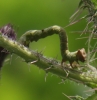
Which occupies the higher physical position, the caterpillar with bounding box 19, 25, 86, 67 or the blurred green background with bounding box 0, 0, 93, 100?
the blurred green background with bounding box 0, 0, 93, 100

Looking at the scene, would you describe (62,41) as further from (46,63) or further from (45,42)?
(45,42)

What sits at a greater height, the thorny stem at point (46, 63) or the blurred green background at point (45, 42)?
the blurred green background at point (45, 42)

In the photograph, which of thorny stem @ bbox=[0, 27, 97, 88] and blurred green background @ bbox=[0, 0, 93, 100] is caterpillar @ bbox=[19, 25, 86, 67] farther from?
blurred green background @ bbox=[0, 0, 93, 100]

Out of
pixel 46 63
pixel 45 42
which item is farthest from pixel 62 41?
pixel 45 42

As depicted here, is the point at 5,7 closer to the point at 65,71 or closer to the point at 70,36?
the point at 70,36

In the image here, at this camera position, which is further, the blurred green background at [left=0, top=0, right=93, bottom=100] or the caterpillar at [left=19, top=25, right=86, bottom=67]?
the blurred green background at [left=0, top=0, right=93, bottom=100]

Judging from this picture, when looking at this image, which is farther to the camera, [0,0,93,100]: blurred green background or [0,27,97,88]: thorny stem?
[0,0,93,100]: blurred green background

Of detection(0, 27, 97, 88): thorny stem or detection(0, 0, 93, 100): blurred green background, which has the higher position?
detection(0, 0, 93, 100): blurred green background

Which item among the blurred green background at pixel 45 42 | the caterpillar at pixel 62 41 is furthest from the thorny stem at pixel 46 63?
the blurred green background at pixel 45 42

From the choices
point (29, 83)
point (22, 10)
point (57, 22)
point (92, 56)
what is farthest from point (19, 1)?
point (92, 56)

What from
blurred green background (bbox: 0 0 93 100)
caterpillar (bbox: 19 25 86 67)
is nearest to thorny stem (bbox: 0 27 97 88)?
caterpillar (bbox: 19 25 86 67)

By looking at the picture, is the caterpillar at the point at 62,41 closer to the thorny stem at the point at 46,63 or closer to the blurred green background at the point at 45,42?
the thorny stem at the point at 46,63
